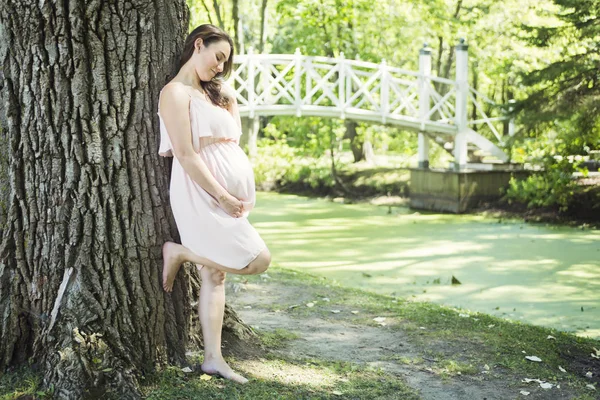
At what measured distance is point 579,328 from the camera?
5.82 metres

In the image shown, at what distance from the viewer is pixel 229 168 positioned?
10.6ft

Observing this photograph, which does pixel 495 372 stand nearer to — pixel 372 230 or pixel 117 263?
pixel 117 263

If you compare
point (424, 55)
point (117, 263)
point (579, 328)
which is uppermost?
point (424, 55)

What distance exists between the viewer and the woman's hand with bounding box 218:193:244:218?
3.15m

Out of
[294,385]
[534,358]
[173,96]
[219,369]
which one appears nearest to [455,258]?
[534,358]

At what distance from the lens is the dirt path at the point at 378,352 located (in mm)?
3496

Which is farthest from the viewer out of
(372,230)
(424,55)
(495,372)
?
(424,55)

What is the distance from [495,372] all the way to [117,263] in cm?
184

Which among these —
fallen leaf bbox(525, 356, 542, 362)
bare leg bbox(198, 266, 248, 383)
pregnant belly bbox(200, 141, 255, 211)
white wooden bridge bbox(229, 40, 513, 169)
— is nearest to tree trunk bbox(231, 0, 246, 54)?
white wooden bridge bbox(229, 40, 513, 169)

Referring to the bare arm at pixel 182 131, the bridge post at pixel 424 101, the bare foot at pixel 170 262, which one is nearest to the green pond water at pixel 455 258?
the bridge post at pixel 424 101

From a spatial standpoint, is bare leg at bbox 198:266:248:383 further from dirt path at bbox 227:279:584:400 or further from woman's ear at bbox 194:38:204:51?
woman's ear at bbox 194:38:204:51

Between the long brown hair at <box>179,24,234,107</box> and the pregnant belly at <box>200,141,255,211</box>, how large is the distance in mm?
191

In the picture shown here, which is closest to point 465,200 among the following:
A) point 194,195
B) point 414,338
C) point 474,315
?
point 474,315

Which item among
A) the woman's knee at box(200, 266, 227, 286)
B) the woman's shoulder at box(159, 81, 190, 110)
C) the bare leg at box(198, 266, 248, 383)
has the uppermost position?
the woman's shoulder at box(159, 81, 190, 110)
